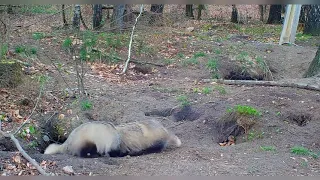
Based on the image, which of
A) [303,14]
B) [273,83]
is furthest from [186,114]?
[303,14]

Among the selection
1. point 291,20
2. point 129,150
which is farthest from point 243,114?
point 291,20

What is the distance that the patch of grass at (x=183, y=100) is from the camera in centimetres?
798

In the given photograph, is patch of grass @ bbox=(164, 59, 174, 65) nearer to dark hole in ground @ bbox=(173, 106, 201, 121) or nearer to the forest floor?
the forest floor

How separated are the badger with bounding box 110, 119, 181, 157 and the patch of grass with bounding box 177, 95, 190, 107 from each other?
1.39 metres

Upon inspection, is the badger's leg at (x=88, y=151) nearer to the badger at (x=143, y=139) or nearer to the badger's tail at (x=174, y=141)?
the badger at (x=143, y=139)

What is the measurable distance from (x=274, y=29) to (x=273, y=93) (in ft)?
35.5

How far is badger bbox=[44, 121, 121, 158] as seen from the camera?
20.0ft

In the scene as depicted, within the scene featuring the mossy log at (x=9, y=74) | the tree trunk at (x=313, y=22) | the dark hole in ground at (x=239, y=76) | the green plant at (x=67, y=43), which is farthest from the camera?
the tree trunk at (x=313, y=22)

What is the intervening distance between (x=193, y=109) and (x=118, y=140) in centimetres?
190

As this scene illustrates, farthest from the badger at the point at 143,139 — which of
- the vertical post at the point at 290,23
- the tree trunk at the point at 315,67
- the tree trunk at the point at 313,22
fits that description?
the tree trunk at the point at 313,22

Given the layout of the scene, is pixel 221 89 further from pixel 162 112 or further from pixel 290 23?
pixel 290 23

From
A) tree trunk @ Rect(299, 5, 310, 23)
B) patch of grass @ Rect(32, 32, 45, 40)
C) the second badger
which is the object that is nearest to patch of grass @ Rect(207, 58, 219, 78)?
the second badger

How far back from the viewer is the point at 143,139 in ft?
21.5

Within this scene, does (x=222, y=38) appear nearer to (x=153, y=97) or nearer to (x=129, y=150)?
(x=153, y=97)
